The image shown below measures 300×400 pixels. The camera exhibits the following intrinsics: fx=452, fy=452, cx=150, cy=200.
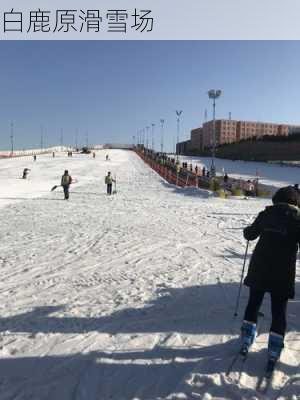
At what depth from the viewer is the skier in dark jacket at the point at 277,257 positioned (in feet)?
12.5

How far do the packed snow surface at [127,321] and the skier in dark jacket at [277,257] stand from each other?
490mm

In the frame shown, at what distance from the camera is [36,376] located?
12.5ft

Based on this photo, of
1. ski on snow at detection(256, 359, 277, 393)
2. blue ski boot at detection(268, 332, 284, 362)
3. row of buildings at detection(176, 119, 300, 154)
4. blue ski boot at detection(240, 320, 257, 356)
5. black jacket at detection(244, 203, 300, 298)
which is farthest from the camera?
row of buildings at detection(176, 119, 300, 154)

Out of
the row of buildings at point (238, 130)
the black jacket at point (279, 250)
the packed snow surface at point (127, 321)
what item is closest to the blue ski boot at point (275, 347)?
the packed snow surface at point (127, 321)

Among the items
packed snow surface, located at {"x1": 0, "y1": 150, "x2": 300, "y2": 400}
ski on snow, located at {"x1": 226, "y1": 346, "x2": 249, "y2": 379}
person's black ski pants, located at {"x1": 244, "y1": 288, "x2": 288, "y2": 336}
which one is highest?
person's black ski pants, located at {"x1": 244, "y1": 288, "x2": 288, "y2": 336}

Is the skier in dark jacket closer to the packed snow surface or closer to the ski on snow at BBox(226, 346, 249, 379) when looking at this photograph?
the ski on snow at BBox(226, 346, 249, 379)

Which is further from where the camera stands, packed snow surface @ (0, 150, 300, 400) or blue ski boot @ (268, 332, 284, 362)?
blue ski boot @ (268, 332, 284, 362)

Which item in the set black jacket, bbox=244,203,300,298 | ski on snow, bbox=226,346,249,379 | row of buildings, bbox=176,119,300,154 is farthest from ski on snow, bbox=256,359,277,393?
row of buildings, bbox=176,119,300,154

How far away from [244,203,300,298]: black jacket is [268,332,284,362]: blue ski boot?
39cm

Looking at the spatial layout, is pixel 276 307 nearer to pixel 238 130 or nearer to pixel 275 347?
pixel 275 347

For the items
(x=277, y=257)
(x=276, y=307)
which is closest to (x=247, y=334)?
(x=276, y=307)

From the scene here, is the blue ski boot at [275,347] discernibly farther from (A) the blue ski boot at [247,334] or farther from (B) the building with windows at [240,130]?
(B) the building with windows at [240,130]

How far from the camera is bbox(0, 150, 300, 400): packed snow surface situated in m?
3.69

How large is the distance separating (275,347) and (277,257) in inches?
31.2
